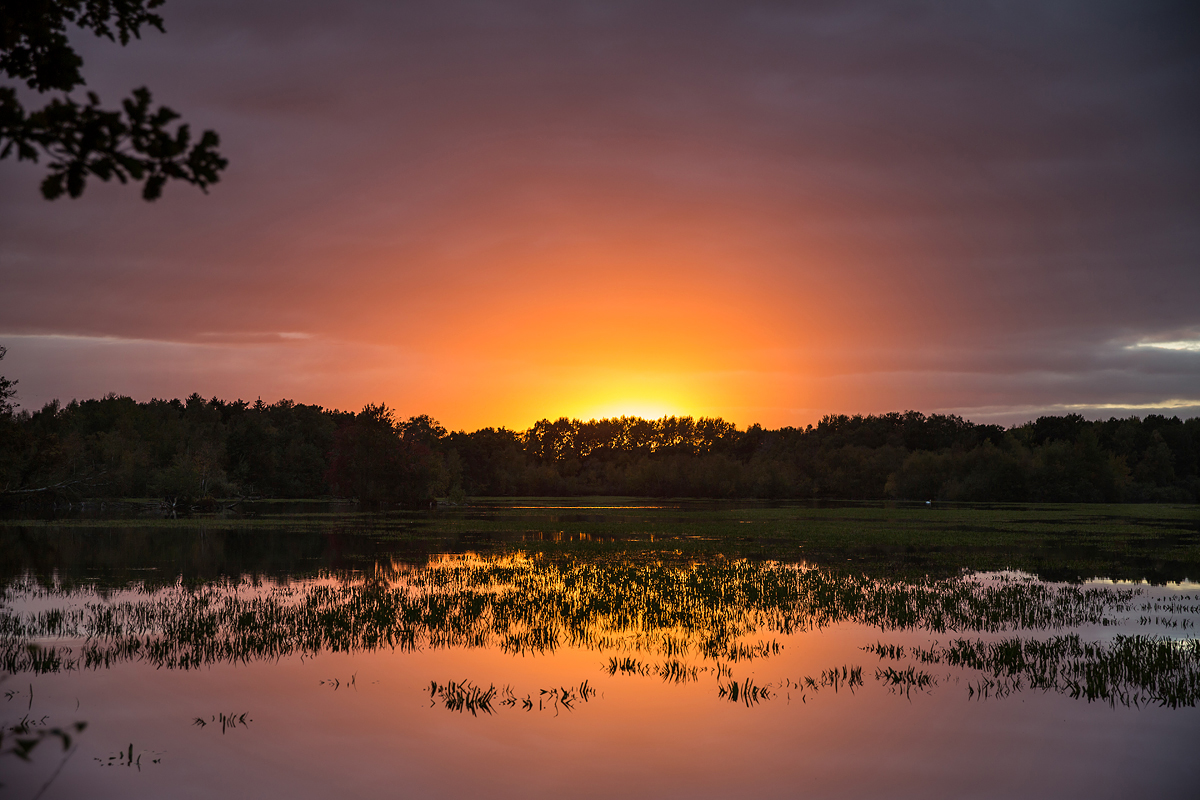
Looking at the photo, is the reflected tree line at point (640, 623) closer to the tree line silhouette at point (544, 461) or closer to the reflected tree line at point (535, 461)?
the reflected tree line at point (535, 461)

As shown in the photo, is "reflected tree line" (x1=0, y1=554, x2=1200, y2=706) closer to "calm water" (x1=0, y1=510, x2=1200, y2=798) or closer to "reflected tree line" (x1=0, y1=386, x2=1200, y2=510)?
"calm water" (x1=0, y1=510, x2=1200, y2=798)

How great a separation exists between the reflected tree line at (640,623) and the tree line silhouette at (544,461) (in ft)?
200

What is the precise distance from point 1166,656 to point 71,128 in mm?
19413

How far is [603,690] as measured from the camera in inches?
561

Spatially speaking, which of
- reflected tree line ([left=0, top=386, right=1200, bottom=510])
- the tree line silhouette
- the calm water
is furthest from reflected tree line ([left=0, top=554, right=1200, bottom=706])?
the tree line silhouette

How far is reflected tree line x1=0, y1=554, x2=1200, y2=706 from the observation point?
15625 millimetres

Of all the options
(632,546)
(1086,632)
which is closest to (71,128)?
(1086,632)

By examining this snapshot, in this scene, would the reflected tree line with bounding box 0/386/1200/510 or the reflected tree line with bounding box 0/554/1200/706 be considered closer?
the reflected tree line with bounding box 0/554/1200/706

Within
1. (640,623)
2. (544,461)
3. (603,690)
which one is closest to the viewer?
(603,690)

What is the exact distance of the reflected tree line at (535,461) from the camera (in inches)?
4090

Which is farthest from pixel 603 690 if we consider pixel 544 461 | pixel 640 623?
pixel 544 461

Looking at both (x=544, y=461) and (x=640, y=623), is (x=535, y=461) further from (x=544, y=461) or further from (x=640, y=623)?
(x=640, y=623)

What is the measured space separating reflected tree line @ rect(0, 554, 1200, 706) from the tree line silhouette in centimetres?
6103

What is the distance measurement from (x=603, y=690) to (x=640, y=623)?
6091 mm
